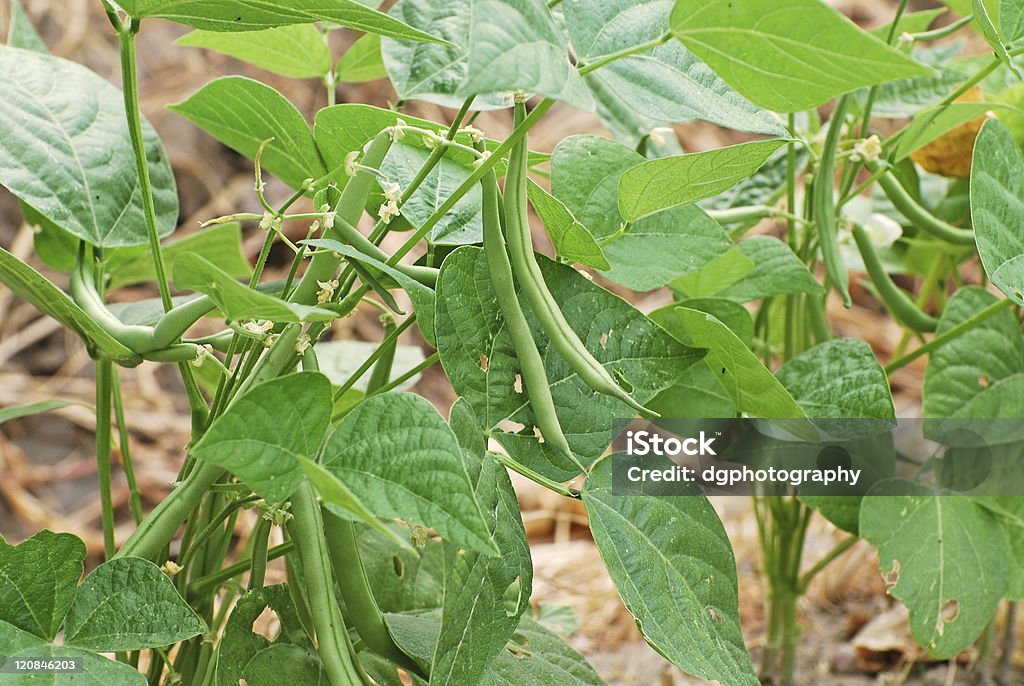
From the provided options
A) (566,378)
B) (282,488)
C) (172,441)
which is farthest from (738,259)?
(172,441)

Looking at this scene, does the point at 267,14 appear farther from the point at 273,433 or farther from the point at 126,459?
the point at 126,459

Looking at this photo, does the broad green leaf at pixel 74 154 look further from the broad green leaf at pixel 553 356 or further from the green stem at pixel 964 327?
the green stem at pixel 964 327

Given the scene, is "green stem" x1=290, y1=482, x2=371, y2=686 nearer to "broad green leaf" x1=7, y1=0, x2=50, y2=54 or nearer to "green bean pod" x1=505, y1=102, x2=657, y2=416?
"green bean pod" x1=505, y1=102, x2=657, y2=416

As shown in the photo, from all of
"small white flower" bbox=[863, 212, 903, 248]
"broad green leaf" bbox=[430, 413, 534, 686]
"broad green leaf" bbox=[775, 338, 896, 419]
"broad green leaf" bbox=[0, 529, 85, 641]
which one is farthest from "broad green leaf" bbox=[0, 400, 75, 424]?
"small white flower" bbox=[863, 212, 903, 248]

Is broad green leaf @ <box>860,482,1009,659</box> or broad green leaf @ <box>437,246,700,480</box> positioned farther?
broad green leaf @ <box>860,482,1009,659</box>

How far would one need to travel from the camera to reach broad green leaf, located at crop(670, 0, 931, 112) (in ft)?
0.79

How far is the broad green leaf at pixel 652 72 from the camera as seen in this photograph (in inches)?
12.3

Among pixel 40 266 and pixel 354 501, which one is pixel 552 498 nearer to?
pixel 40 266

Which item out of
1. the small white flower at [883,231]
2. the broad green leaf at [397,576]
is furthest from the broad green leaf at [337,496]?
the small white flower at [883,231]

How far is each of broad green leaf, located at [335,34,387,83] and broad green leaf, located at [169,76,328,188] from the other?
65 millimetres

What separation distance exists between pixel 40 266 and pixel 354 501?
1177 millimetres

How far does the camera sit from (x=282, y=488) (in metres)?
0.26

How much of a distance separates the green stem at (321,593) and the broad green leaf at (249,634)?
0.13ft

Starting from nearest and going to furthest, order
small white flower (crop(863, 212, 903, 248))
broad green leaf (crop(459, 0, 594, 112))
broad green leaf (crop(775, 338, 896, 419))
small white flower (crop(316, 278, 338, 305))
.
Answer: broad green leaf (crop(459, 0, 594, 112)) → small white flower (crop(316, 278, 338, 305)) → broad green leaf (crop(775, 338, 896, 419)) → small white flower (crop(863, 212, 903, 248))
